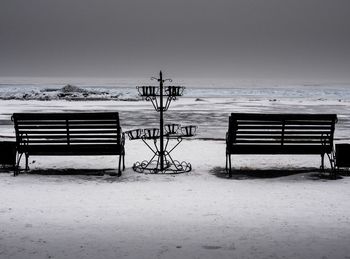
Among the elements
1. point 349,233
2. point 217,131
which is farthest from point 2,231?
point 217,131

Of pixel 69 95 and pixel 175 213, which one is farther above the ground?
pixel 69 95

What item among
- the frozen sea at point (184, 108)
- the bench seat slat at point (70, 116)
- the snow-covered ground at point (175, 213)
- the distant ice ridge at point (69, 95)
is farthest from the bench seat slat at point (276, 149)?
the distant ice ridge at point (69, 95)

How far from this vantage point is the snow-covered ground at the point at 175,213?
181 inches

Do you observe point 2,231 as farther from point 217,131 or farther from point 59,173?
point 217,131

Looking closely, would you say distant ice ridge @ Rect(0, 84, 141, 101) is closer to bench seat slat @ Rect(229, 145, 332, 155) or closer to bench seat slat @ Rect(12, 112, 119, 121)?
bench seat slat @ Rect(12, 112, 119, 121)

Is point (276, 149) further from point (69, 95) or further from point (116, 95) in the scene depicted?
point (116, 95)

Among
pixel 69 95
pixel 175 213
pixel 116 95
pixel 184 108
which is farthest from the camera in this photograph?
pixel 116 95

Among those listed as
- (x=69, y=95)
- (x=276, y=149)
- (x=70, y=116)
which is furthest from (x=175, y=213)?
(x=69, y=95)

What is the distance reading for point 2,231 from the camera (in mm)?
5121

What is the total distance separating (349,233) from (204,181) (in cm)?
326

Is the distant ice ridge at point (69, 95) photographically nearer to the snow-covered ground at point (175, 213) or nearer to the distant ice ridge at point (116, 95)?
the distant ice ridge at point (116, 95)

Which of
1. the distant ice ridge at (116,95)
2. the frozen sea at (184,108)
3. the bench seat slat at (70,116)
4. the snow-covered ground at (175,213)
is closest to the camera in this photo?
the snow-covered ground at (175,213)

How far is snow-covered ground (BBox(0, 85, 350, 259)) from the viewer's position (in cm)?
459

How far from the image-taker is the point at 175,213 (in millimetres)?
5887
